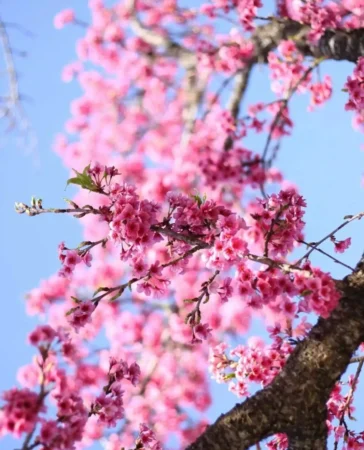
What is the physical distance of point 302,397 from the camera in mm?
2764

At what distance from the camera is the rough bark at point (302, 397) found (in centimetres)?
269

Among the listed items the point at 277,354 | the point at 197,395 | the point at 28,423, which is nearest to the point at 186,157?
the point at 197,395

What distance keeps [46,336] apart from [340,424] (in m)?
1.96

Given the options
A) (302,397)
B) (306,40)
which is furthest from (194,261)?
(302,397)

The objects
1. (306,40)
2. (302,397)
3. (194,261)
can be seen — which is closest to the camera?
(302,397)

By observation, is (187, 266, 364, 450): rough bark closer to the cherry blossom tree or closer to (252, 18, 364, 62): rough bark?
the cherry blossom tree

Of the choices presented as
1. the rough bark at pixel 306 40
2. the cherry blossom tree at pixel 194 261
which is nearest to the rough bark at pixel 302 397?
the cherry blossom tree at pixel 194 261

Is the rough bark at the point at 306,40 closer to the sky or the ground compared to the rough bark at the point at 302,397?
closer to the sky

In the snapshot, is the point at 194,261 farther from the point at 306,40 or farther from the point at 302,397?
the point at 302,397

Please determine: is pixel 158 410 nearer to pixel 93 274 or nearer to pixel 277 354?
pixel 93 274

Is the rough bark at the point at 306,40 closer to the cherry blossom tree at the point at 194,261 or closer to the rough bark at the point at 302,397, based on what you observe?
the cherry blossom tree at the point at 194,261

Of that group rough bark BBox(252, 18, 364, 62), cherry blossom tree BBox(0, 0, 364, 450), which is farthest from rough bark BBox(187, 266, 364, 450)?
rough bark BBox(252, 18, 364, 62)

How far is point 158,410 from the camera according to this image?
8180 mm

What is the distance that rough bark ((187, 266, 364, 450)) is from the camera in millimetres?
2693
